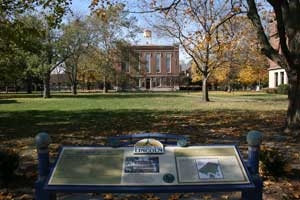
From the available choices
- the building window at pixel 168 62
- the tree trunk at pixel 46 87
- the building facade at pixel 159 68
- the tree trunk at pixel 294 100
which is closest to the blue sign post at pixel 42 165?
the tree trunk at pixel 294 100

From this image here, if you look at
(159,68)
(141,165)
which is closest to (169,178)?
(141,165)

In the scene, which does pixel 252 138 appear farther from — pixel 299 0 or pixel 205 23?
pixel 205 23

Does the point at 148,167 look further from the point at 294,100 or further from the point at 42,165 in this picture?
the point at 294,100

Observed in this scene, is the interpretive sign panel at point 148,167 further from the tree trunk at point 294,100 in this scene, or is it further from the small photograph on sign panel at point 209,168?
the tree trunk at point 294,100

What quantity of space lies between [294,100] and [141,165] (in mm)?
8702

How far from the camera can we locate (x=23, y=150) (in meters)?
8.67

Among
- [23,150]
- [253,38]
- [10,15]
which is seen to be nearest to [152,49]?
[253,38]

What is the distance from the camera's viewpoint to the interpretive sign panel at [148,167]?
339 cm

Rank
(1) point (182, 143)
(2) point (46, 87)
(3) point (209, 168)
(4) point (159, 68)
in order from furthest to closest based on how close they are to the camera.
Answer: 1. (4) point (159, 68)
2. (2) point (46, 87)
3. (1) point (182, 143)
4. (3) point (209, 168)

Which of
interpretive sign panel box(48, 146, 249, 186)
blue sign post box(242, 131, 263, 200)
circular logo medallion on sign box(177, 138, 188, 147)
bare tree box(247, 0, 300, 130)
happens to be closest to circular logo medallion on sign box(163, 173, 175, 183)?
interpretive sign panel box(48, 146, 249, 186)

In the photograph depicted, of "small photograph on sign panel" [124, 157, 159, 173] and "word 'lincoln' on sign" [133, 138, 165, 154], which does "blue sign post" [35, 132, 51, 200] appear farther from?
"word 'lincoln' on sign" [133, 138, 165, 154]

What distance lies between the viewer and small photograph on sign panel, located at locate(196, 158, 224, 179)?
3437 mm

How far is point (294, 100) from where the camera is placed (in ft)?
35.9

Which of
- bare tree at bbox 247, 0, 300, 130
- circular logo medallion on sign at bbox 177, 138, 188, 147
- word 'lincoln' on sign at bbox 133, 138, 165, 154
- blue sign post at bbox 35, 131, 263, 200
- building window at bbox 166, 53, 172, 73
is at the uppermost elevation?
building window at bbox 166, 53, 172, 73
